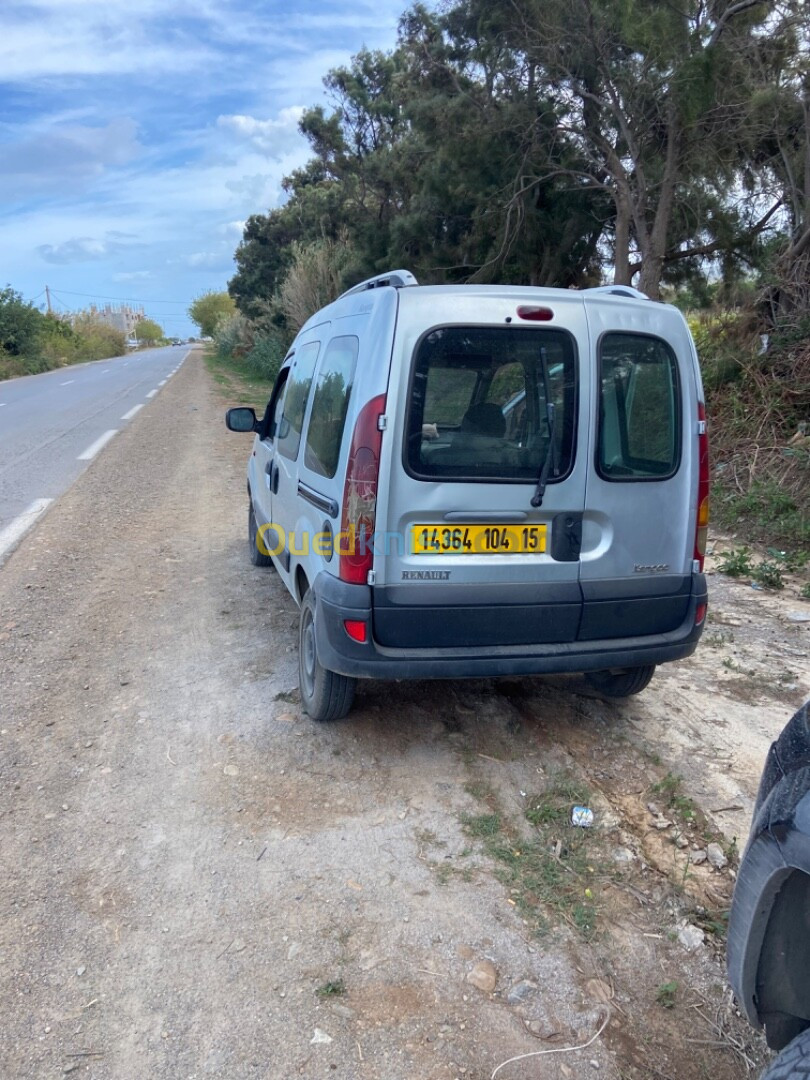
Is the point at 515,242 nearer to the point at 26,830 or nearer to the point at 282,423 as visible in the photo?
the point at 282,423

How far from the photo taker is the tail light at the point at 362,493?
3.31 m

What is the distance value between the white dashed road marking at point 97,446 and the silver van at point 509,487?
30.8ft

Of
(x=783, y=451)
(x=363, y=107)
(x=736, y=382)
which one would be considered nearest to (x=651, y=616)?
(x=783, y=451)

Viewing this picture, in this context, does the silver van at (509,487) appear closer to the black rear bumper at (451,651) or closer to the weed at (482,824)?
the black rear bumper at (451,651)

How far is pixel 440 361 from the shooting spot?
3375mm

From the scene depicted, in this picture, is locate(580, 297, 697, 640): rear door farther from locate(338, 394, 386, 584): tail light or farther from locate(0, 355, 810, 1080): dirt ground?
locate(338, 394, 386, 584): tail light

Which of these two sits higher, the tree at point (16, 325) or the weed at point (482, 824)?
the tree at point (16, 325)

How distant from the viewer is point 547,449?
348cm

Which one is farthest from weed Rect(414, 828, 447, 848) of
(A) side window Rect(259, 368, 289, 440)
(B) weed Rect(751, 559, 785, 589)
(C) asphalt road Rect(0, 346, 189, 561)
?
(C) asphalt road Rect(0, 346, 189, 561)

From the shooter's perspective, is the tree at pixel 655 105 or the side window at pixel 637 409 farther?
the tree at pixel 655 105

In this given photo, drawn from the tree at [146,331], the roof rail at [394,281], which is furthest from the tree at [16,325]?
the tree at [146,331]

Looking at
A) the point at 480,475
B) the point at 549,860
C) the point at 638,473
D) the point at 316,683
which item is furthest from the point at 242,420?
the point at 549,860

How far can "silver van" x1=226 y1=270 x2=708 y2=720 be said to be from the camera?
11.0 ft

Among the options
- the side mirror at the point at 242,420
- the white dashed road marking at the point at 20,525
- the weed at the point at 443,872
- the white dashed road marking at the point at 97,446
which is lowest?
the weed at the point at 443,872
